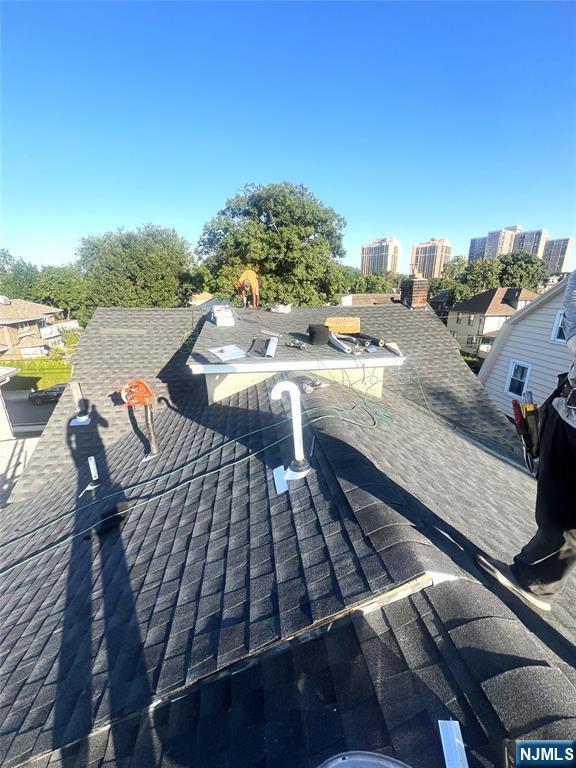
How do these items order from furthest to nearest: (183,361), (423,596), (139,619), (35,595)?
(183,361) → (35,595) → (139,619) → (423,596)

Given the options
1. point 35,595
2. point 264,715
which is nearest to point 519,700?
point 264,715

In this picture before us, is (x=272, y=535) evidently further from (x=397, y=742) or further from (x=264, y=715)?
(x=397, y=742)

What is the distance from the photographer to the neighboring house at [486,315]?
2925cm

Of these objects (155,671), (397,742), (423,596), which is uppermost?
(423,596)

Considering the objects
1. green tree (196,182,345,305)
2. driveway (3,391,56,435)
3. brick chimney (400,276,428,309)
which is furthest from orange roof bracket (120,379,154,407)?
green tree (196,182,345,305)

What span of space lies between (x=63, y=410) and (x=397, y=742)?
1002 cm

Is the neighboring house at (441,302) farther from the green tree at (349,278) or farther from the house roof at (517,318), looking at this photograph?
the house roof at (517,318)

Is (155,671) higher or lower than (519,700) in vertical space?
lower

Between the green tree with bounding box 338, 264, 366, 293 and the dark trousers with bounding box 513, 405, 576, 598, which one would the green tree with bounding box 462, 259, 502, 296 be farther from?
the dark trousers with bounding box 513, 405, 576, 598

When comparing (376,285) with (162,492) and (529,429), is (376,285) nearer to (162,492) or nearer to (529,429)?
(162,492)

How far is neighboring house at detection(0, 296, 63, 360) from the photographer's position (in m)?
32.6

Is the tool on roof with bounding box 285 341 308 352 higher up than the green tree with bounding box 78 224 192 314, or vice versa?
the green tree with bounding box 78 224 192 314

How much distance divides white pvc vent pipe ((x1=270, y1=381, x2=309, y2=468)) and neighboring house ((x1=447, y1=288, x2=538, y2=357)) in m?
31.4

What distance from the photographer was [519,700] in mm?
1290
